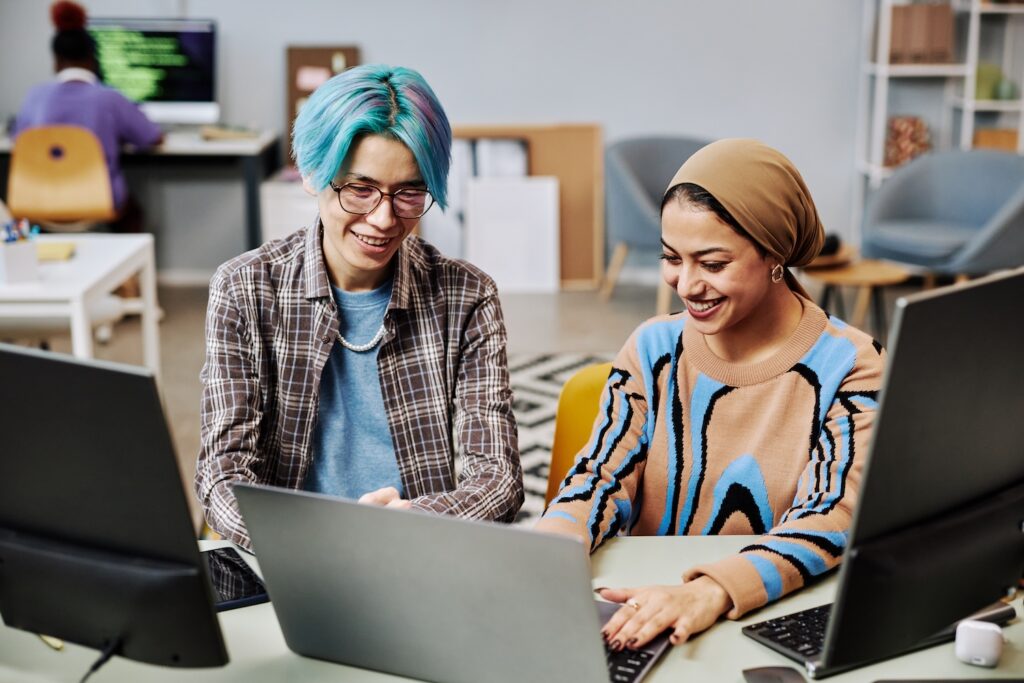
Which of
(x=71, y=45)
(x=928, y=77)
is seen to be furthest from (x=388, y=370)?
(x=928, y=77)

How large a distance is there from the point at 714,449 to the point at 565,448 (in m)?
0.29

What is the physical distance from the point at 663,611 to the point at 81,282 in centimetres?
229

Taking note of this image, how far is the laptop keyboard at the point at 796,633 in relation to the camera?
125 cm

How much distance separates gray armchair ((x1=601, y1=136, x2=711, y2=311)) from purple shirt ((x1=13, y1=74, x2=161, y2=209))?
212cm

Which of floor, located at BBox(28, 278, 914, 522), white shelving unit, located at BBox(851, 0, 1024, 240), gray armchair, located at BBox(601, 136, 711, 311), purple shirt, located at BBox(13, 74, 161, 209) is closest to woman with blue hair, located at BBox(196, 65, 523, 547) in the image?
floor, located at BBox(28, 278, 914, 522)

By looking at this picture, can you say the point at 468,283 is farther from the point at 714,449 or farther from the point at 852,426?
the point at 852,426

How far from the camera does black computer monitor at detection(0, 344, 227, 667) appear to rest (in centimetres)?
101

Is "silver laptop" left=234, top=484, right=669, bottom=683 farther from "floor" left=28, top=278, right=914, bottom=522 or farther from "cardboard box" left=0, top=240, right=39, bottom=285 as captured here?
"floor" left=28, top=278, right=914, bottom=522

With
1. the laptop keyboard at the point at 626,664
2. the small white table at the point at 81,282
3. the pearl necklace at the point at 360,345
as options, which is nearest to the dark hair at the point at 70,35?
the small white table at the point at 81,282

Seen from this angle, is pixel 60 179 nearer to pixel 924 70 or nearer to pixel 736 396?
pixel 924 70

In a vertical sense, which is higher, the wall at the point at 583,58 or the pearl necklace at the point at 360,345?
the wall at the point at 583,58

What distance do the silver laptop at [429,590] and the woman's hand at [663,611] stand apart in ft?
0.21

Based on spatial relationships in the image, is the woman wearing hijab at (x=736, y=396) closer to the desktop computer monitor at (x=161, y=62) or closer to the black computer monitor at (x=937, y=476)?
the black computer monitor at (x=937, y=476)

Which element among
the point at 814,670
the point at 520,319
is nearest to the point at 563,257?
the point at 520,319
